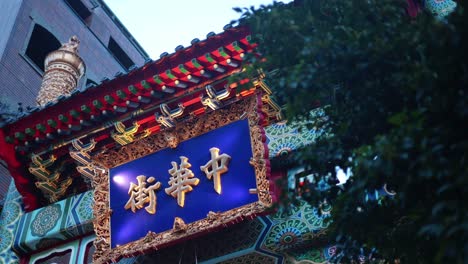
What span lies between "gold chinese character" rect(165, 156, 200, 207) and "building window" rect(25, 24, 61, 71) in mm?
14274

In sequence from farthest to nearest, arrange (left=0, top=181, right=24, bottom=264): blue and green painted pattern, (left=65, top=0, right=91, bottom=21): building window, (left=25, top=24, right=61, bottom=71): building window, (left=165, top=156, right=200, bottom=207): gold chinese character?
(left=65, top=0, right=91, bottom=21): building window
(left=25, top=24, right=61, bottom=71): building window
(left=0, top=181, right=24, bottom=264): blue and green painted pattern
(left=165, top=156, right=200, bottom=207): gold chinese character

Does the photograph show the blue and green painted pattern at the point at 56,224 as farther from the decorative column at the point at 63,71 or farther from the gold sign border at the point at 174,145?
the decorative column at the point at 63,71

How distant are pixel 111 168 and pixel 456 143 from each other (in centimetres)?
532

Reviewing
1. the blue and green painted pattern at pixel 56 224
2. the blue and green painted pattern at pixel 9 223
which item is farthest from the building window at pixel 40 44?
the blue and green painted pattern at pixel 56 224

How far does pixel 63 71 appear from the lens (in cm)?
1374

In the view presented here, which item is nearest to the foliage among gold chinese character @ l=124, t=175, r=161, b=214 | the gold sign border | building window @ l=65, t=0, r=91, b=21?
the gold sign border

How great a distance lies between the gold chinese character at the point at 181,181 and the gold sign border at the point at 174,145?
0.88 ft

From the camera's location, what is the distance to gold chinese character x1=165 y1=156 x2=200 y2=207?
796 cm

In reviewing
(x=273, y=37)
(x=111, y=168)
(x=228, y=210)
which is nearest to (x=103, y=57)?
(x=111, y=168)

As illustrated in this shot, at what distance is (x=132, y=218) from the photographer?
27.1 feet

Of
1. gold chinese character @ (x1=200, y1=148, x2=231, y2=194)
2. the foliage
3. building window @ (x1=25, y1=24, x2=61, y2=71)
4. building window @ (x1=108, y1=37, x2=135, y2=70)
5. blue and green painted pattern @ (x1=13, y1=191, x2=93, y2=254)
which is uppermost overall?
building window @ (x1=108, y1=37, x2=135, y2=70)

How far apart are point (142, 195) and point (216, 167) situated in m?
0.94

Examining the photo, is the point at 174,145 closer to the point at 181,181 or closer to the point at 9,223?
the point at 181,181

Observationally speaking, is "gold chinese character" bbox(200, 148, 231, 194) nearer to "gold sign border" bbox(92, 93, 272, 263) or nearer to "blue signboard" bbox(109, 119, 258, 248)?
"blue signboard" bbox(109, 119, 258, 248)
